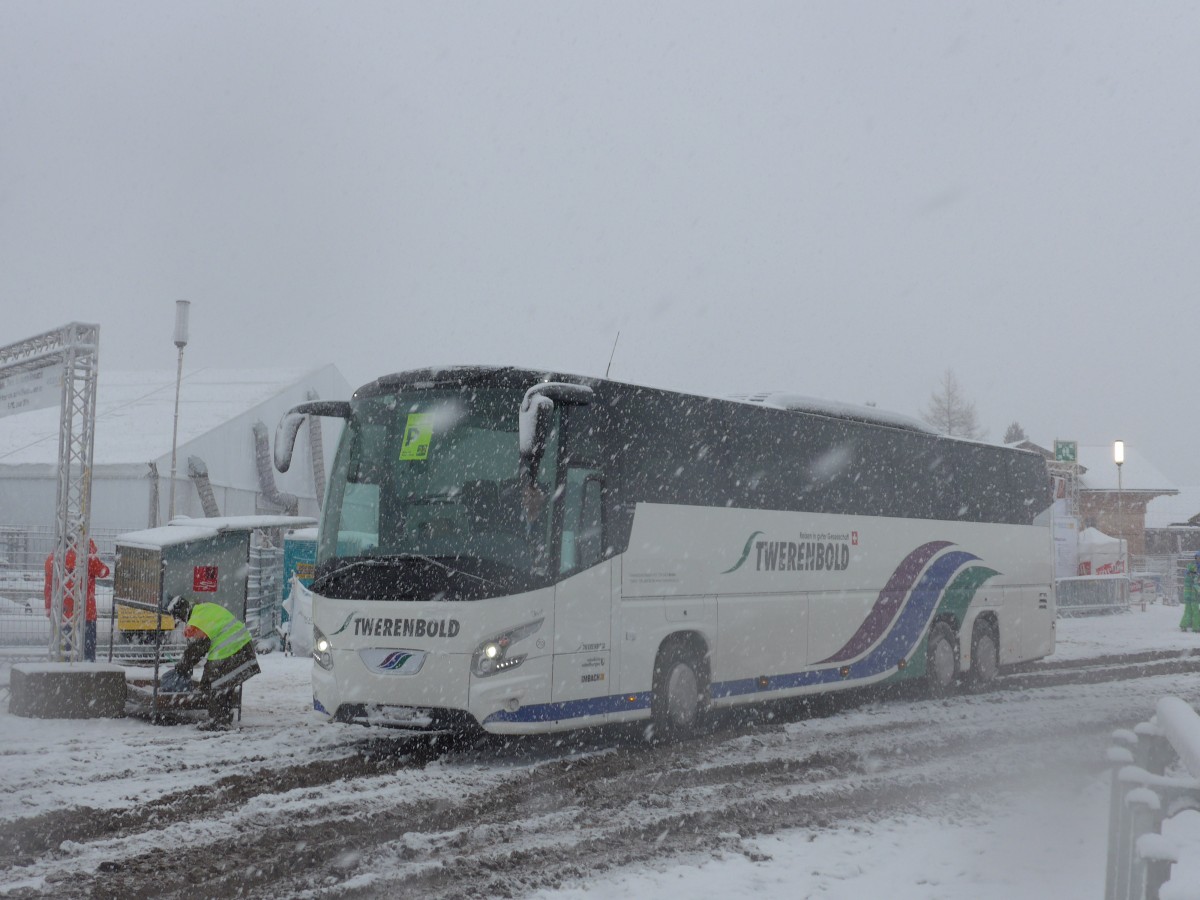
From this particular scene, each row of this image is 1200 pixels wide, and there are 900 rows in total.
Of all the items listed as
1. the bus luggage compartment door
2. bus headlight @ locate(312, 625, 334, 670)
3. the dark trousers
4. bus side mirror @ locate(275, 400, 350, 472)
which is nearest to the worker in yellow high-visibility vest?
bus headlight @ locate(312, 625, 334, 670)

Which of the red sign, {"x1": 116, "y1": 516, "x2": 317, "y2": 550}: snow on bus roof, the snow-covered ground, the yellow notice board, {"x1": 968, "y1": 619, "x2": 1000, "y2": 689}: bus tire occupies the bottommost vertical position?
the snow-covered ground

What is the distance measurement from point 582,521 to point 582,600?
69 centimetres

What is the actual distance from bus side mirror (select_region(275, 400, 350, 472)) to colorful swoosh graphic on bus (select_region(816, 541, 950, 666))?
6.23 metres

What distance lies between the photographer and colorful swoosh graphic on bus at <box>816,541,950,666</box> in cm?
1436

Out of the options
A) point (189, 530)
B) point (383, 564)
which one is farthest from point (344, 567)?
point (189, 530)

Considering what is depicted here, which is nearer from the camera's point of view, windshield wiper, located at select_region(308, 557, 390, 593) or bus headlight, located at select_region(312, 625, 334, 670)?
windshield wiper, located at select_region(308, 557, 390, 593)

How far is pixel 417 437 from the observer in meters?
10.5

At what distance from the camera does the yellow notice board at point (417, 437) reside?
10438 mm

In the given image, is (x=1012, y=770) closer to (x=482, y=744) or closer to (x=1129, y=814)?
(x=482, y=744)

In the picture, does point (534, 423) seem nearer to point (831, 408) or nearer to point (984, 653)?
point (831, 408)

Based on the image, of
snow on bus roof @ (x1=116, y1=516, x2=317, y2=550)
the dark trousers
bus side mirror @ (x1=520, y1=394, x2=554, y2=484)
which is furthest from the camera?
the dark trousers

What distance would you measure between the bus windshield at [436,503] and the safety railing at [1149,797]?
6.38 meters

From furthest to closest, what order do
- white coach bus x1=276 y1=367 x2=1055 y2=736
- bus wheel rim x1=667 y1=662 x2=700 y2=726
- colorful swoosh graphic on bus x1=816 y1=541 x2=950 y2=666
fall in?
colorful swoosh graphic on bus x1=816 y1=541 x2=950 y2=666 < bus wheel rim x1=667 y1=662 x2=700 y2=726 < white coach bus x1=276 y1=367 x2=1055 y2=736

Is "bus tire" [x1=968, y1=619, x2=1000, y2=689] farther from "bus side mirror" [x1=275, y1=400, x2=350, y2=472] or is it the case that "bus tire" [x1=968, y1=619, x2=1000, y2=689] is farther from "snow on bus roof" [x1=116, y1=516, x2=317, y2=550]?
"snow on bus roof" [x1=116, y1=516, x2=317, y2=550]
